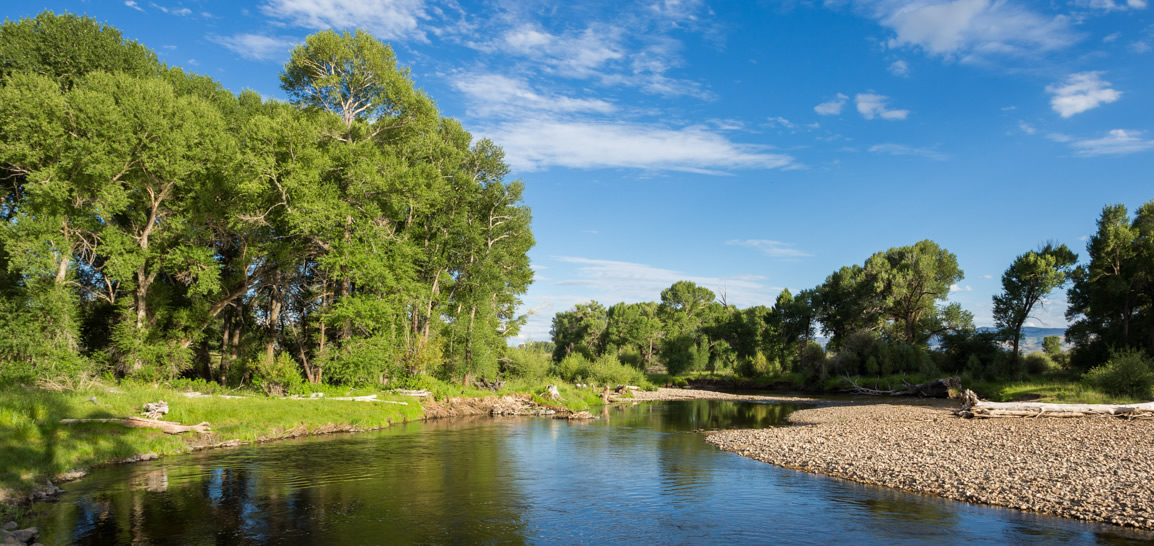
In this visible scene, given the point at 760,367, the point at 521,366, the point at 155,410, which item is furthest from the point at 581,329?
the point at 155,410

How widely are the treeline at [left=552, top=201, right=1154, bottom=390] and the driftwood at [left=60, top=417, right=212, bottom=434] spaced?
46.5 metres

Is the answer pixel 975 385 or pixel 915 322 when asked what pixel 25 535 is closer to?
pixel 975 385

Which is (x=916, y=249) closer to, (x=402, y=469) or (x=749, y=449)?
(x=749, y=449)

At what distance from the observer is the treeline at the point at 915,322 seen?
48188 millimetres

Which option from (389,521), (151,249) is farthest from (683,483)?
(151,249)

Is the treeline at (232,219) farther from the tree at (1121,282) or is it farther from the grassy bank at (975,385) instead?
the tree at (1121,282)

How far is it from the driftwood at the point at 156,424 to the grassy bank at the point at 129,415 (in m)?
0.17

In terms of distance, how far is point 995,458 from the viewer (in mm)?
18547

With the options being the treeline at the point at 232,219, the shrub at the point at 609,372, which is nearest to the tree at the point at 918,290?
the shrub at the point at 609,372

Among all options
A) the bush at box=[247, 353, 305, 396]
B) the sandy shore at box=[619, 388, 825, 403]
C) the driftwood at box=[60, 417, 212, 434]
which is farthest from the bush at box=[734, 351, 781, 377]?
the driftwood at box=[60, 417, 212, 434]

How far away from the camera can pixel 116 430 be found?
65.7 ft

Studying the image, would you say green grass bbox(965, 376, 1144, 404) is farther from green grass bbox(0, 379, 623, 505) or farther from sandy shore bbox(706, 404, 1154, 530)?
green grass bbox(0, 379, 623, 505)

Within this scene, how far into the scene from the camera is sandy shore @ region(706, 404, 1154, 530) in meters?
13.9

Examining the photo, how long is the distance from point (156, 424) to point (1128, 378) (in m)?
48.3
